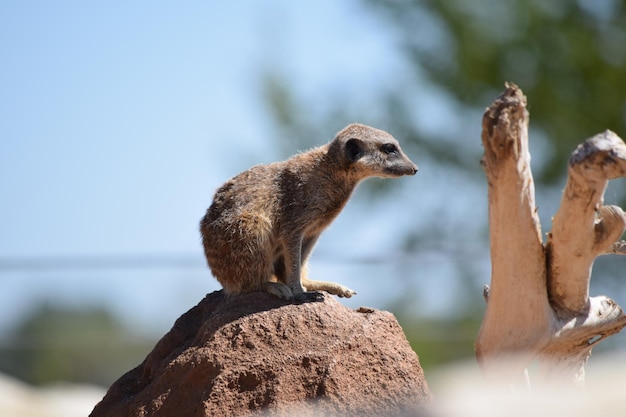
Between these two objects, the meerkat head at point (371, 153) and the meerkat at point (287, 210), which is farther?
the meerkat head at point (371, 153)

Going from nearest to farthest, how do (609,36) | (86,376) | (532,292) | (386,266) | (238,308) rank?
(532,292) < (238,308) < (386,266) < (86,376) < (609,36)

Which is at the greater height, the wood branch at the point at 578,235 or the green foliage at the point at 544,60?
the green foliage at the point at 544,60

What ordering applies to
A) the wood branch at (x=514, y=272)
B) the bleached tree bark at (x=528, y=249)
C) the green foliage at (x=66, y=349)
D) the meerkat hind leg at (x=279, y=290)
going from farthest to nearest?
1. the green foliage at (x=66, y=349)
2. the meerkat hind leg at (x=279, y=290)
3. the wood branch at (x=514, y=272)
4. the bleached tree bark at (x=528, y=249)

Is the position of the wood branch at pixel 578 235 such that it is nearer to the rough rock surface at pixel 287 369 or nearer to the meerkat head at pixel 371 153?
the rough rock surface at pixel 287 369

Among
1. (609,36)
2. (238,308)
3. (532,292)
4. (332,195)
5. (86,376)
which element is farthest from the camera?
(609,36)

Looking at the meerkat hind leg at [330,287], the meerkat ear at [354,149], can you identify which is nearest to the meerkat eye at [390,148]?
the meerkat ear at [354,149]

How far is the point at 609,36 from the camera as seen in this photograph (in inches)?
601

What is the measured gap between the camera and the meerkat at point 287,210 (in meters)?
4.69

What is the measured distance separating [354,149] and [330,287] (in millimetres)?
801

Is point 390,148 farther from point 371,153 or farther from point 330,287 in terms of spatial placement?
point 330,287

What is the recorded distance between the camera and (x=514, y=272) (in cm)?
396

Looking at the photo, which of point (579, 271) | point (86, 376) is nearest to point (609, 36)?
point (86, 376)

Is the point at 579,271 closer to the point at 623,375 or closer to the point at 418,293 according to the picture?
the point at 623,375

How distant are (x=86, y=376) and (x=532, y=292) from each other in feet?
30.2
